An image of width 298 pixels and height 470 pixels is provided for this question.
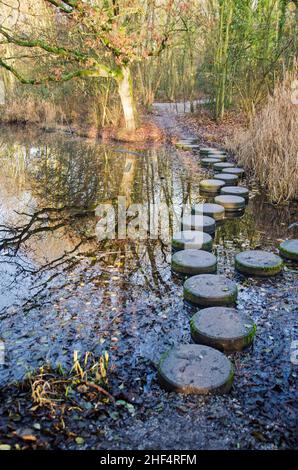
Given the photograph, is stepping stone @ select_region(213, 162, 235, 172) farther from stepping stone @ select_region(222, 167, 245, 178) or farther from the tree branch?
the tree branch

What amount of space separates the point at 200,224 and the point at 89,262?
1.52 meters

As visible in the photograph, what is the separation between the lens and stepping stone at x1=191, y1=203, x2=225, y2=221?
18.5ft

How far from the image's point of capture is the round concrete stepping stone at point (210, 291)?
11.5 feet

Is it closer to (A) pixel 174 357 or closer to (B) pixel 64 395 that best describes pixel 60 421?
(B) pixel 64 395

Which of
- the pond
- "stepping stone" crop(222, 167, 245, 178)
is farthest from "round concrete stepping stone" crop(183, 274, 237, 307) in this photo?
"stepping stone" crop(222, 167, 245, 178)

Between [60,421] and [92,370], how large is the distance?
0.45 meters

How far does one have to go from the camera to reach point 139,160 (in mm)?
9773

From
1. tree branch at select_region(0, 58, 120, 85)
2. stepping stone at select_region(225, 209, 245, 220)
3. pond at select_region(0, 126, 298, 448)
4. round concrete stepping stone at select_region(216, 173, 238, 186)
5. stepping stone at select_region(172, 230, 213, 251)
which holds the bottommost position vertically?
pond at select_region(0, 126, 298, 448)

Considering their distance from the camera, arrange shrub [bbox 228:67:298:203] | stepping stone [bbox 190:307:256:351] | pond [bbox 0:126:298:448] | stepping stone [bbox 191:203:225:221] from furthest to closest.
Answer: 1. shrub [bbox 228:67:298:203]
2. stepping stone [bbox 191:203:225:221]
3. stepping stone [bbox 190:307:256:351]
4. pond [bbox 0:126:298:448]

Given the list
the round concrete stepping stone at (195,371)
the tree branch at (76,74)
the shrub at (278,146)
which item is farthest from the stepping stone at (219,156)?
the round concrete stepping stone at (195,371)

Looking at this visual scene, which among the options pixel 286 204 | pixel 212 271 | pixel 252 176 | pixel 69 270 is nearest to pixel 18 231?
pixel 69 270

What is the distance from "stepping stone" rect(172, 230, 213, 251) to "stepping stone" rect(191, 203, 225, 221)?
2.96ft

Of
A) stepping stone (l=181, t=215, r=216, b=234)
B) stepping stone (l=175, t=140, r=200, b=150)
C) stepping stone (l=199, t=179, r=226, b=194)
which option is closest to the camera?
stepping stone (l=181, t=215, r=216, b=234)

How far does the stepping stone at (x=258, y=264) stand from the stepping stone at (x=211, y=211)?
1.43m
